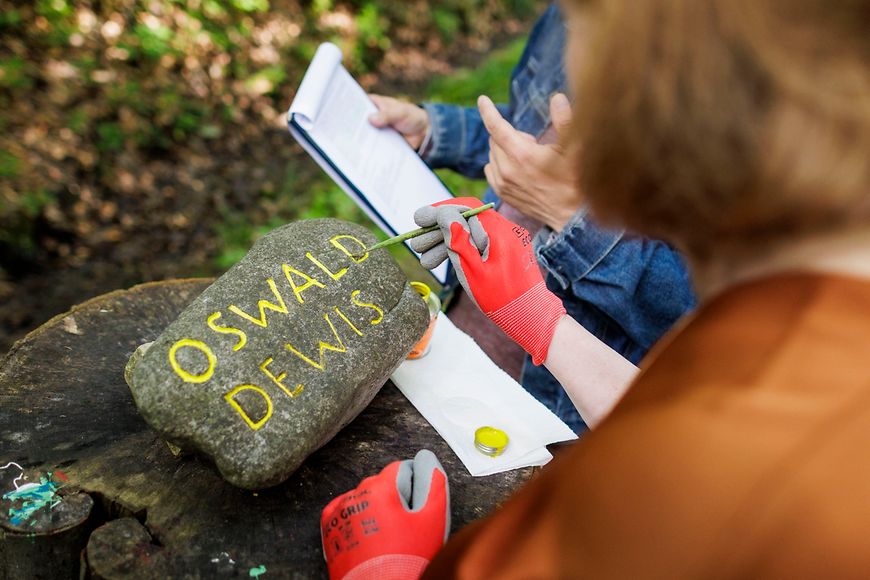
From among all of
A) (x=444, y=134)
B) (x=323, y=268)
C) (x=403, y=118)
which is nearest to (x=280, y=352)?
(x=323, y=268)

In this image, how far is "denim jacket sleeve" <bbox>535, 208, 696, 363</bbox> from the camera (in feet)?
5.74

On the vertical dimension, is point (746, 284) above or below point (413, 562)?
above

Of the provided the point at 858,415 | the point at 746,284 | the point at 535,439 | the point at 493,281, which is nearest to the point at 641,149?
the point at 746,284

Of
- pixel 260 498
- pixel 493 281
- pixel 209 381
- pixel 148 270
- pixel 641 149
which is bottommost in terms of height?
pixel 148 270

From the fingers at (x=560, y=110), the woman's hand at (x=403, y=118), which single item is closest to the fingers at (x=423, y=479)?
the fingers at (x=560, y=110)

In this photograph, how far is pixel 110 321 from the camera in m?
1.71

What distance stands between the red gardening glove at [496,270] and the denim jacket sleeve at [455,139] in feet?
2.65

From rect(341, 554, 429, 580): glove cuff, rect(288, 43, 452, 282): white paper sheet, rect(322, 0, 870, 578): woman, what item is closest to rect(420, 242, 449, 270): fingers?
rect(288, 43, 452, 282): white paper sheet

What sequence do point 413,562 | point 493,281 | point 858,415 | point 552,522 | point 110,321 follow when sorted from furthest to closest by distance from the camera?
1. point 110,321
2. point 493,281
3. point 413,562
4. point 552,522
5. point 858,415

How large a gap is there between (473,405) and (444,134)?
1.08 meters

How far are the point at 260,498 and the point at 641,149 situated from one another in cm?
109

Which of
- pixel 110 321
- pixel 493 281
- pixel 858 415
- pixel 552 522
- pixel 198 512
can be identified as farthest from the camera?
pixel 110 321

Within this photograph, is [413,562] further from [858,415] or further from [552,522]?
[858,415]

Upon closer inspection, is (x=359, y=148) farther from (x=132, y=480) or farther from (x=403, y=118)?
(x=132, y=480)
